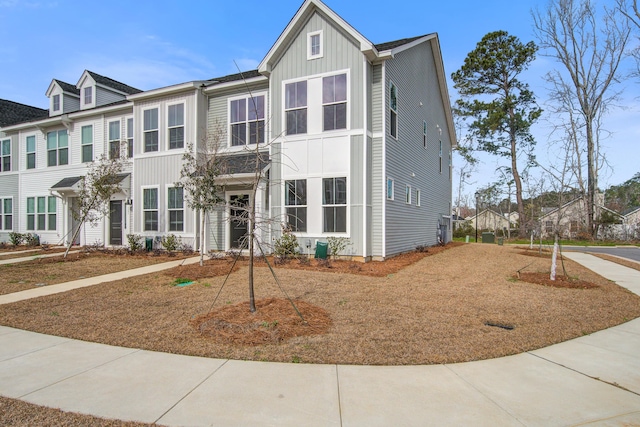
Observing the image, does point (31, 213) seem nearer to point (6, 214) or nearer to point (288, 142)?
point (6, 214)

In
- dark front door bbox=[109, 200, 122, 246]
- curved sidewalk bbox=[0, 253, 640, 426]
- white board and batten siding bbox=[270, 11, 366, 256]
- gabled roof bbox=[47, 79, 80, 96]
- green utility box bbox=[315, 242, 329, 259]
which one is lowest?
curved sidewalk bbox=[0, 253, 640, 426]

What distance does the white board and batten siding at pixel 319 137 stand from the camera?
11156 millimetres

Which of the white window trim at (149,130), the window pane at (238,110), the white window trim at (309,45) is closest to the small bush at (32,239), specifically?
the white window trim at (149,130)

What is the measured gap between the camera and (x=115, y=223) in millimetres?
15852

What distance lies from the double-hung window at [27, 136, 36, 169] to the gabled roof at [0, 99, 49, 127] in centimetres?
322

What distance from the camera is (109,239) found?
1587 cm

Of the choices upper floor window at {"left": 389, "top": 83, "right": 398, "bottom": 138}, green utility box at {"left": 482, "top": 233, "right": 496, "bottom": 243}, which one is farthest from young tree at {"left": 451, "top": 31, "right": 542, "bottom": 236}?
upper floor window at {"left": 389, "top": 83, "right": 398, "bottom": 138}

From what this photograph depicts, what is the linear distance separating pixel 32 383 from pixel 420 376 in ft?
12.0

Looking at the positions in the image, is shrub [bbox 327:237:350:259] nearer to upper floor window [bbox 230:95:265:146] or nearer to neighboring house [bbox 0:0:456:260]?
neighboring house [bbox 0:0:456:260]

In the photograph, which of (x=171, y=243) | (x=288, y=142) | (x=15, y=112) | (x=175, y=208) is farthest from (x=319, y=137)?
(x=15, y=112)

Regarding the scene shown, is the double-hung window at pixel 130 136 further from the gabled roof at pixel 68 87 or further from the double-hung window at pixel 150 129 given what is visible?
the gabled roof at pixel 68 87

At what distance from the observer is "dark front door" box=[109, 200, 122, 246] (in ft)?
51.7

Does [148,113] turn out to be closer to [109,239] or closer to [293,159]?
[109,239]

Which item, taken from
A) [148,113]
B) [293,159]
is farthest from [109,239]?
[293,159]
